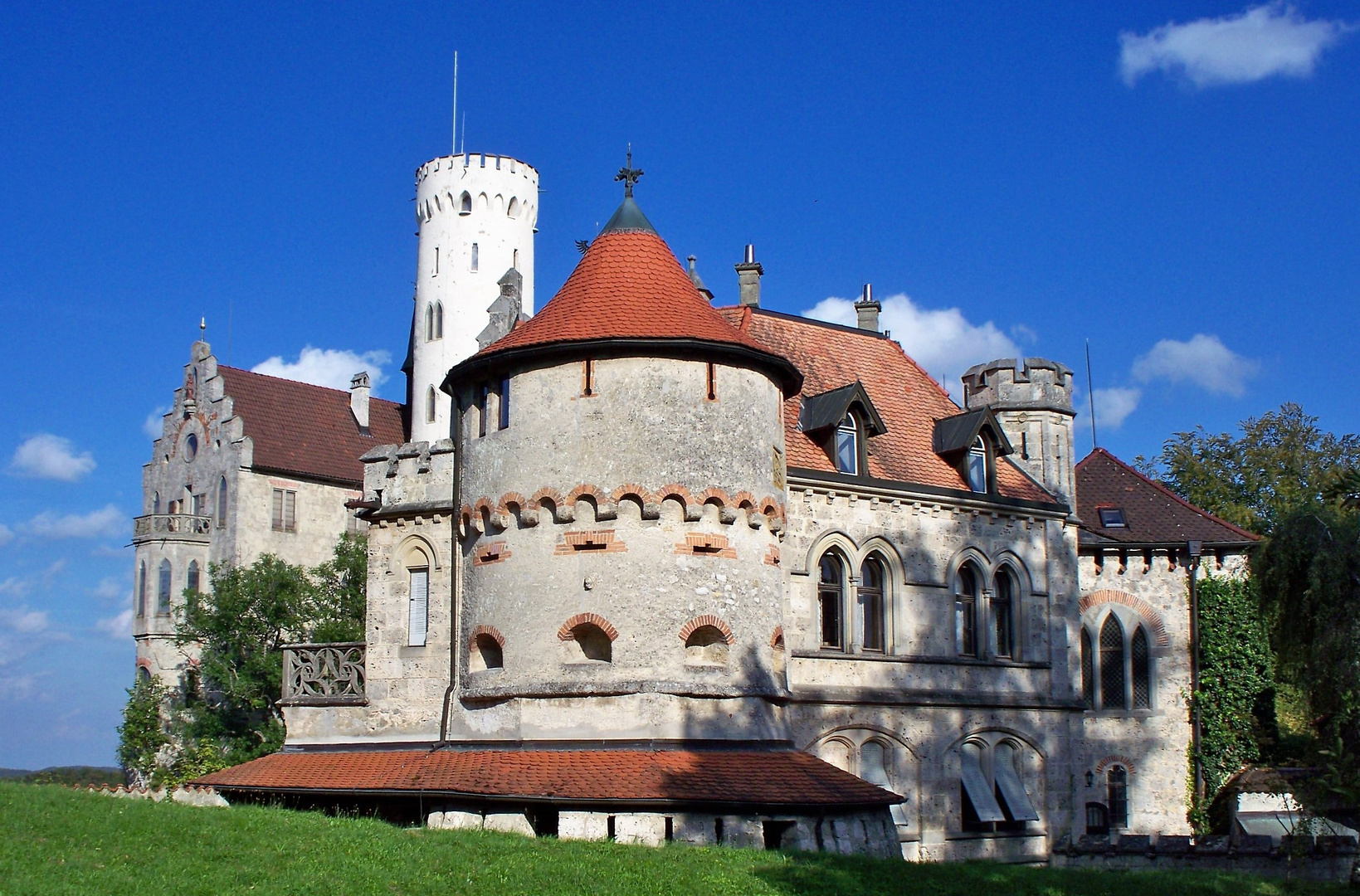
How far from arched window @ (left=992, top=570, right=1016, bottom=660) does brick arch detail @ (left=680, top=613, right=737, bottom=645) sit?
877 cm

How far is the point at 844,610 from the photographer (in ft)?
84.1

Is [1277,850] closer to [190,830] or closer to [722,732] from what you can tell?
[722,732]

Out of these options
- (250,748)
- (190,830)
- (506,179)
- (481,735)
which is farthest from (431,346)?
(190,830)

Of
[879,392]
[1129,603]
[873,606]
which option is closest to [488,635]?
[873,606]

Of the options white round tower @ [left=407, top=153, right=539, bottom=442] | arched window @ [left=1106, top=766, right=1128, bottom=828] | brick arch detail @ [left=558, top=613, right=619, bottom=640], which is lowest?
arched window @ [left=1106, top=766, right=1128, bottom=828]

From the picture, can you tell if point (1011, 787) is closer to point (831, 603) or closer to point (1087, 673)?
point (1087, 673)

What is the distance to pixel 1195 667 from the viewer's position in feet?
104

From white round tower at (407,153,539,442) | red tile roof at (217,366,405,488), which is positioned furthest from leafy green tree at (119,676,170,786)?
white round tower at (407,153,539,442)

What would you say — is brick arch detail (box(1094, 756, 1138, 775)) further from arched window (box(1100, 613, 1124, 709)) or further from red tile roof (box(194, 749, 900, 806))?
red tile roof (box(194, 749, 900, 806))

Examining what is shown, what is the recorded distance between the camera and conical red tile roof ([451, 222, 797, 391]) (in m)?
21.8

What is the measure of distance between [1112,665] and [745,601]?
13587 millimetres

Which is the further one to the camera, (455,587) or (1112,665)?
(1112,665)

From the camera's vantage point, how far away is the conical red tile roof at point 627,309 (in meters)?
21.8

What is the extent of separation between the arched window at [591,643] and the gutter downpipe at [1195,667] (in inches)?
626
